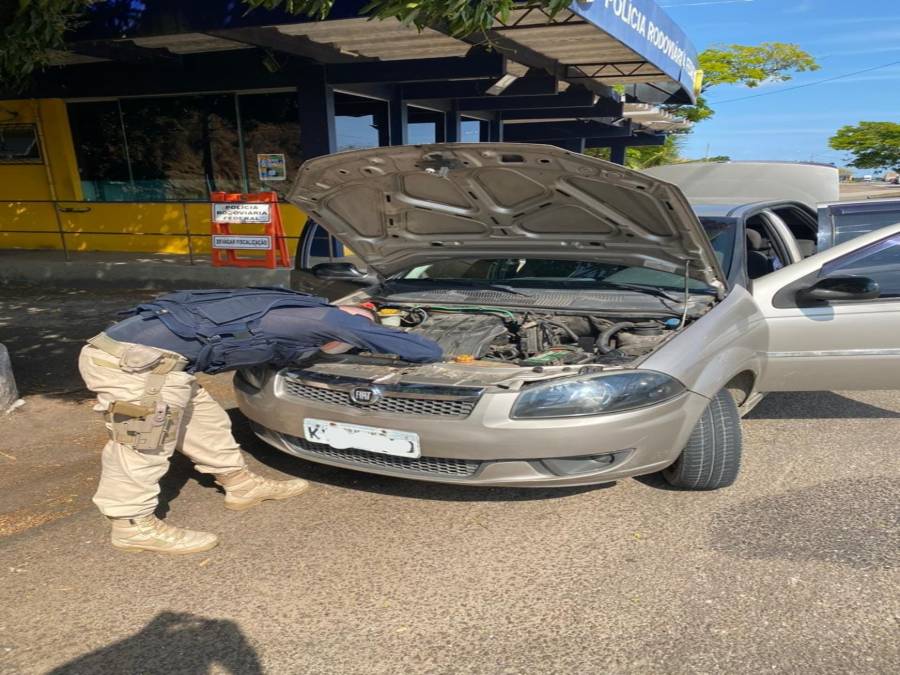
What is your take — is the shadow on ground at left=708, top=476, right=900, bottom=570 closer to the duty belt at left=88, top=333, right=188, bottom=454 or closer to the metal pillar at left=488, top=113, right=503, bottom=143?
the duty belt at left=88, top=333, right=188, bottom=454

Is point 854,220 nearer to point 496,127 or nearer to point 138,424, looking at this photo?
point 138,424

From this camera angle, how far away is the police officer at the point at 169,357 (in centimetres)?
270

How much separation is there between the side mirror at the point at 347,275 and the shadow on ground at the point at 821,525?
2706 millimetres

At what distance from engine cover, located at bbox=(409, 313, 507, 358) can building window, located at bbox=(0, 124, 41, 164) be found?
39.6 feet

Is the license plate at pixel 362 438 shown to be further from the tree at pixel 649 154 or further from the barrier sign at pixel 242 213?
the tree at pixel 649 154

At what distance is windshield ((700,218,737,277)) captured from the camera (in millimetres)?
3934

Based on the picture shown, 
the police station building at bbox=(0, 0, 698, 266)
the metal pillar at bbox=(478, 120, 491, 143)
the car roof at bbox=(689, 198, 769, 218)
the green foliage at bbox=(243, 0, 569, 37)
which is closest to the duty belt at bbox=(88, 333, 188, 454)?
the green foliage at bbox=(243, 0, 569, 37)

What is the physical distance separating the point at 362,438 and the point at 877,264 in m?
3.18

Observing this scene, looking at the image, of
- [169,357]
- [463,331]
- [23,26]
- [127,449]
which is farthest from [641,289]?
[23,26]

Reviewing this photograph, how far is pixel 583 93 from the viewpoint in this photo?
40.9 feet

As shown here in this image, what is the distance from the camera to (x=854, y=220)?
4.37m

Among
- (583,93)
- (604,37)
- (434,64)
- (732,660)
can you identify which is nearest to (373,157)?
(732,660)

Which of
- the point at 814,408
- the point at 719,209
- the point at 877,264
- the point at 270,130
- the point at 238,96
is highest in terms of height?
the point at 238,96

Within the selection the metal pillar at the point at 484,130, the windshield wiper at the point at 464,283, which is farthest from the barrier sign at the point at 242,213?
the metal pillar at the point at 484,130
